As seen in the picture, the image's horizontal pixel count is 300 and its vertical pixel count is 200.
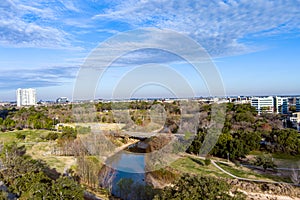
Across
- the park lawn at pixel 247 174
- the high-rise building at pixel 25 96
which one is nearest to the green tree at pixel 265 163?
the park lawn at pixel 247 174

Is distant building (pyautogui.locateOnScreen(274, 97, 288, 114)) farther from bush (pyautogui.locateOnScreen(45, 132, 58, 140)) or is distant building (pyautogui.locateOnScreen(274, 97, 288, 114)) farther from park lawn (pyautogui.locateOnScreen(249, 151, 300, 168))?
bush (pyautogui.locateOnScreen(45, 132, 58, 140))

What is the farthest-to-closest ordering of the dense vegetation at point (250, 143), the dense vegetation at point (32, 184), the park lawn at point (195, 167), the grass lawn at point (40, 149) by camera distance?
the dense vegetation at point (250, 143), the grass lawn at point (40, 149), the park lawn at point (195, 167), the dense vegetation at point (32, 184)

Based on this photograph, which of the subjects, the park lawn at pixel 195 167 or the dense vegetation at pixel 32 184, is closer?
the dense vegetation at pixel 32 184

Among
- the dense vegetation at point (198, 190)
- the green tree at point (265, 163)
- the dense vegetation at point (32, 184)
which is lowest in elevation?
the green tree at point (265, 163)

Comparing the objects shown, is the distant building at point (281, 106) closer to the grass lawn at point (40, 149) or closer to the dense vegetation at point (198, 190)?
the grass lawn at point (40, 149)

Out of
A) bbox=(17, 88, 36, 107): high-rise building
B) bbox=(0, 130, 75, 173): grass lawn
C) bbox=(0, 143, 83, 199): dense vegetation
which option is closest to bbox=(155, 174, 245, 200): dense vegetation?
bbox=(0, 143, 83, 199): dense vegetation

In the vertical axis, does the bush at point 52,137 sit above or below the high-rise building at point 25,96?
below
